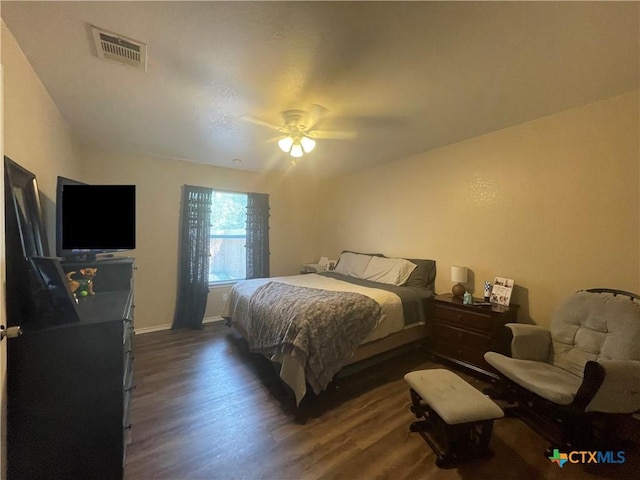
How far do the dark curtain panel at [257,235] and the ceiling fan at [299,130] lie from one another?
2003 millimetres

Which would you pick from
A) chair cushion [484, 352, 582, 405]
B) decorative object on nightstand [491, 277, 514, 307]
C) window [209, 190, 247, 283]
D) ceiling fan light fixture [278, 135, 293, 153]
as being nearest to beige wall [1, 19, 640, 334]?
decorative object on nightstand [491, 277, 514, 307]

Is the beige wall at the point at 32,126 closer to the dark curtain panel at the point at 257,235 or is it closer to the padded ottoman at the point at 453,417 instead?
the dark curtain panel at the point at 257,235

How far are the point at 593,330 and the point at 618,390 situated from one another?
54 cm

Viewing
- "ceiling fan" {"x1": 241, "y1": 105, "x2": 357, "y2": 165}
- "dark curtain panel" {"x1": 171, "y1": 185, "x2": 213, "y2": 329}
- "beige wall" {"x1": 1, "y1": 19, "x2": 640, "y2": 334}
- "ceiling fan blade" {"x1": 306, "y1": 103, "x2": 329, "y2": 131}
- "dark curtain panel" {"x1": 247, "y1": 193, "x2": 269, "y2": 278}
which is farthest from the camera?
"dark curtain panel" {"x1": 247, "y1": 193, "x2": 269, "y2": 278}

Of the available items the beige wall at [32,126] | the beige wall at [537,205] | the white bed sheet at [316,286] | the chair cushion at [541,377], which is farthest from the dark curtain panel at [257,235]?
the chair cushion at [541,377]

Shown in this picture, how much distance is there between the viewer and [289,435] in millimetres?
1861

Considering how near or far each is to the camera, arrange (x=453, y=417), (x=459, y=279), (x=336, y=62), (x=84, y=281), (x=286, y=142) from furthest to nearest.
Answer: (x=459, y=279) → (x=286, y=142) → (x=84, y=281) → (x=336, y=62) → (x=453, y=417)

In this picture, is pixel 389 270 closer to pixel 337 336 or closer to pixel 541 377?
pixel 337 336

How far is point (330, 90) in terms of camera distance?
2035 millimetres

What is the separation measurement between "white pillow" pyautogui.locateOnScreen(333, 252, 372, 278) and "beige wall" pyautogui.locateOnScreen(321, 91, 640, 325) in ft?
1.81

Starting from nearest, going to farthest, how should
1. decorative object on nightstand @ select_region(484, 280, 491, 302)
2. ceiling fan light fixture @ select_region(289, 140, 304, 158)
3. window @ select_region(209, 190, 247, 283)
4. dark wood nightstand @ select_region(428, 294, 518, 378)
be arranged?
dark wood nightstand @ select_region(428, 294, 518, 378) < ceiling fan light fixture @ select_region(289, 140, 304, 158) < decorative object on nightstand @ select_region(484, 280, 491, 302) < window @ select_region(209, 190, 247, 283)

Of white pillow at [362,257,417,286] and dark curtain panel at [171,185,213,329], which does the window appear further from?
white pillow at [362,257,417,286]

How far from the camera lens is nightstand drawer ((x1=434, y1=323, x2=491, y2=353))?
256 cm

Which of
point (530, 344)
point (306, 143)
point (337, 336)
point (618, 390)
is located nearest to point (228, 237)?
point (306, 143)
